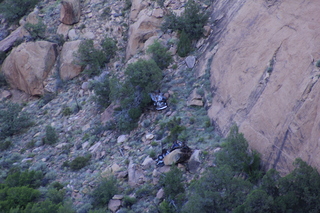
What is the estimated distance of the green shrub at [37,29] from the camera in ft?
66.5

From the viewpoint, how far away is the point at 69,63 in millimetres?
18906

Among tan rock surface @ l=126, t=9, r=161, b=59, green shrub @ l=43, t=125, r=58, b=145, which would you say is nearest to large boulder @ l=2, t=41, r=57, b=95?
green shrub @ l=43, t=125, r=58, b=145

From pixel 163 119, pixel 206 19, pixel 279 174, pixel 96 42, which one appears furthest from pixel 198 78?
pixel 96 42

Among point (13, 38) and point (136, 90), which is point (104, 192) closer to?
point (136, 90)

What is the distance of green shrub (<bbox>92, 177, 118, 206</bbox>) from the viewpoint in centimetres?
940

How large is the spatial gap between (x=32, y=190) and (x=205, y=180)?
20.2ft

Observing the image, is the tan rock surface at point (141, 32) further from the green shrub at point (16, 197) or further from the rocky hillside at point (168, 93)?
the green shrub at point (16, 197)

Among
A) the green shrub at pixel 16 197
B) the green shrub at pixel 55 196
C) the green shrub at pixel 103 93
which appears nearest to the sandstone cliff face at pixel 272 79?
the green shrub at pixel 103 93

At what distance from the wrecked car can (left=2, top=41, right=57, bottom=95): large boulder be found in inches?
378

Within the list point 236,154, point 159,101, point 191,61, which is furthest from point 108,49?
point 236,154

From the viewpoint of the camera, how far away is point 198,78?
1298 cm

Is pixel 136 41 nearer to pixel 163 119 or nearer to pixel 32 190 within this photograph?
pixel 163 119

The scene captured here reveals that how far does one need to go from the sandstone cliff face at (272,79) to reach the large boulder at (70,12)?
40.8ft

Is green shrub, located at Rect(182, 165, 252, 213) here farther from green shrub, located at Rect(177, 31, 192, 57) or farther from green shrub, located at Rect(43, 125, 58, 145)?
green shrub, located at Rect(43, 125, 58, 145)
